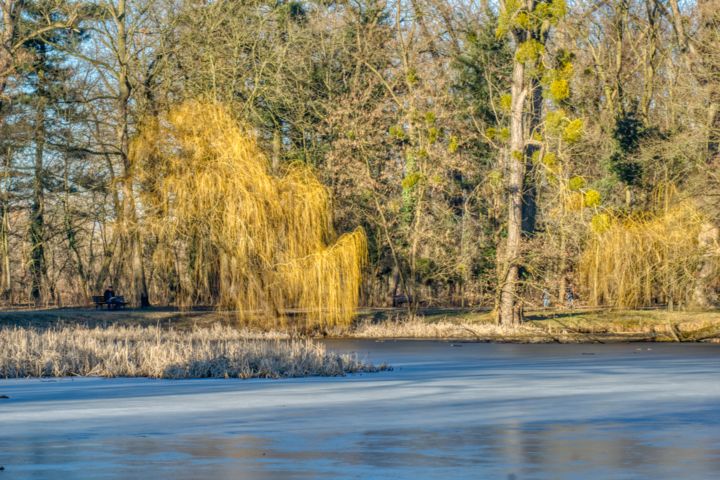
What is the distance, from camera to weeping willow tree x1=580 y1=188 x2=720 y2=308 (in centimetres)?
4172

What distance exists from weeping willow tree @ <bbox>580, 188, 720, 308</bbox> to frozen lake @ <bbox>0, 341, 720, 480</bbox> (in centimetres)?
1726

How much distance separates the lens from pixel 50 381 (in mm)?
22766

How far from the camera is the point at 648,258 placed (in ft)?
142

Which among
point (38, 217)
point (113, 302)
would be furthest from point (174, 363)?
point (38, 217)

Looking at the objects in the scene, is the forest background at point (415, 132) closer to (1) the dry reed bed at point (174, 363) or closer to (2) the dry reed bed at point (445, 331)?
(2) the dry reed bed at point (445, 331)

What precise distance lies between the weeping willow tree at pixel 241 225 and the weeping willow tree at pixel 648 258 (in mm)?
8118

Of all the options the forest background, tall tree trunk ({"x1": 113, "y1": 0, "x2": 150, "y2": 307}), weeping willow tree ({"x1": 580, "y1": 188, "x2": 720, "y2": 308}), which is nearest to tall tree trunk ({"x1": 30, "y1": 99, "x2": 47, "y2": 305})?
the forest background

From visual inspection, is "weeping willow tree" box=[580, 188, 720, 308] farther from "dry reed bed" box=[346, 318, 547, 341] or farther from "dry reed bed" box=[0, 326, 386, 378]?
"dry reed bed" box=[0, 326, 386, 378]

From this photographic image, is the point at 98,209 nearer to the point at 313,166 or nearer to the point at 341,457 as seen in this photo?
the point at 313,166

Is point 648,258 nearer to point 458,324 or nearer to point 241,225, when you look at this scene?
point 458,324

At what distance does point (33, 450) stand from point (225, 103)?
35.4 m

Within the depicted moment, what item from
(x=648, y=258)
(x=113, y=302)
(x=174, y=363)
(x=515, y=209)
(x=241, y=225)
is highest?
(x=515, y=209)

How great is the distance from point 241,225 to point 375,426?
2707 cm

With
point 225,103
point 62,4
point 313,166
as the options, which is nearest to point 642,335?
point 313,166
